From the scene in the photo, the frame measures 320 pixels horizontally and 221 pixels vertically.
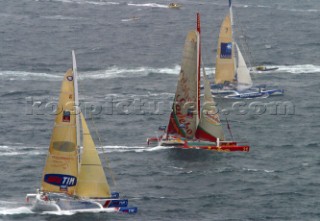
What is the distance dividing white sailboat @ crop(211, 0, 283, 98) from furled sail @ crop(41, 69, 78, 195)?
203 feet

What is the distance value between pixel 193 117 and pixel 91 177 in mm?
30957

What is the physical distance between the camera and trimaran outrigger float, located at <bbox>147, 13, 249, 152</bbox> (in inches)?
5502

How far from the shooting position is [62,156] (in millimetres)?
114625

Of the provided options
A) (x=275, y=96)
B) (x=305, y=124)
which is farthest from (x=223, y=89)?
(x=305, y=124)

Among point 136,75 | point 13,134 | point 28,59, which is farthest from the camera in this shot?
point 28,59

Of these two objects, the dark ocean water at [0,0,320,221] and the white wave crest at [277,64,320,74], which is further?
the white wave crest at [277,64,320,74]

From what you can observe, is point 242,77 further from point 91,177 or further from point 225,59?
point 91,177

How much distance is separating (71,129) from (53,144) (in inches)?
107

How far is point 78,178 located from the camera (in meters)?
Answer: 115

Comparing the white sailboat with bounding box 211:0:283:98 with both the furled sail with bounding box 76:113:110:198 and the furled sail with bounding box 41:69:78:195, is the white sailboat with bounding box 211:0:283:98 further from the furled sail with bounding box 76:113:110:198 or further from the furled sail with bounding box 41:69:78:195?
the furled sail with bounding box 41:69:78:195

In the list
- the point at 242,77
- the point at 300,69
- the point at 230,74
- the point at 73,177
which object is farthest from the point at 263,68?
the point at 73,177

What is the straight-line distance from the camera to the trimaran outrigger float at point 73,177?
11375cm

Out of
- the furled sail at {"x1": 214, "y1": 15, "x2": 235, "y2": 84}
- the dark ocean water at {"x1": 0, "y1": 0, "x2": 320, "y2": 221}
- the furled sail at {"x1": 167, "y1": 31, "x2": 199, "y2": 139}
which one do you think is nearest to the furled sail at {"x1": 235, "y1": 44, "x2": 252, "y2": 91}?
the furled sail at {"x1": 214, "y1": 15, "x2": 235, "y2": 84}

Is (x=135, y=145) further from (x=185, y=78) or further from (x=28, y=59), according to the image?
(x=28, y=59)
